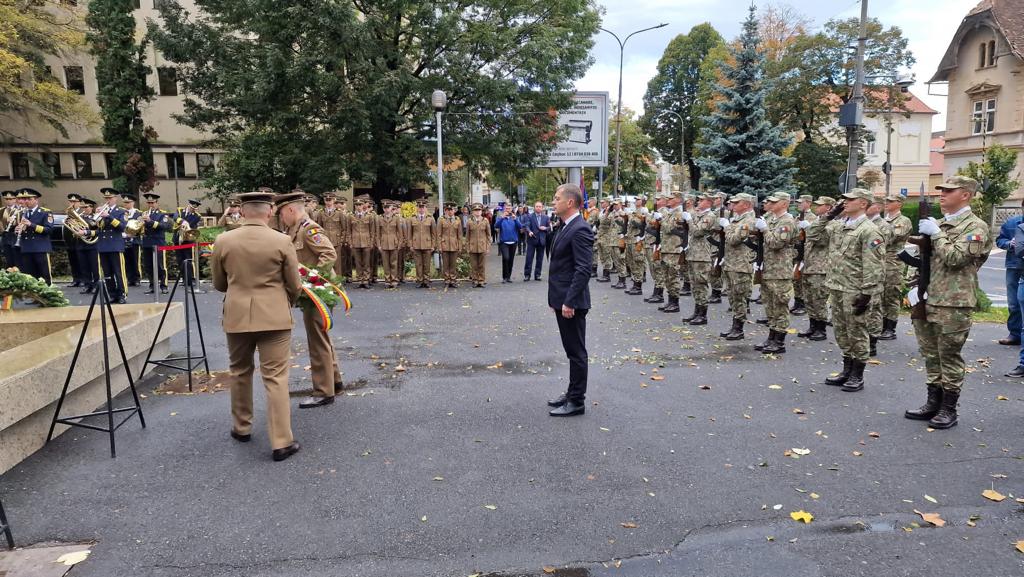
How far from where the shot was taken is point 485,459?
4.94 m

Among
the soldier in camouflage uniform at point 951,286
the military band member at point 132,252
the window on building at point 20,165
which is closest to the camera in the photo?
the soldier in camouflage uniform at point 951,286

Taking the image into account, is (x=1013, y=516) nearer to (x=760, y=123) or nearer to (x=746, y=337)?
(x=746, y=337)

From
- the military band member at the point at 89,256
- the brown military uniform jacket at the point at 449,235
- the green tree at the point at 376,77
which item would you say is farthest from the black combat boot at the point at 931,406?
the green tree at the point at 376,77

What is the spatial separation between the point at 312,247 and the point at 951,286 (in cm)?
579

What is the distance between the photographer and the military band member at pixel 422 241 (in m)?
15.3

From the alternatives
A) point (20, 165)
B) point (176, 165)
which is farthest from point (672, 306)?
point (20, 165)

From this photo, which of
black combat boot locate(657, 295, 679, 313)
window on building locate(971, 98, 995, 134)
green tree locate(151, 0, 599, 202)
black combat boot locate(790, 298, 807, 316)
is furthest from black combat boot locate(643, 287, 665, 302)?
window on building locate(971, 98, 995, 134)

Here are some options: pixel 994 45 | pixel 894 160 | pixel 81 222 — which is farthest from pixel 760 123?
pixel 894 160

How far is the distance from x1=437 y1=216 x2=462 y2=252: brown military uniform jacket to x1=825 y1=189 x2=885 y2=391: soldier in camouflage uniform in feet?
31.3

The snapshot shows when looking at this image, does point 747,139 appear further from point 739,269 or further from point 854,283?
point 854,283

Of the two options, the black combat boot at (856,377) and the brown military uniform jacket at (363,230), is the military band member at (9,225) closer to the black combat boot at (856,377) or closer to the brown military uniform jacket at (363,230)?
the brown military uniform jacket at (363,230)

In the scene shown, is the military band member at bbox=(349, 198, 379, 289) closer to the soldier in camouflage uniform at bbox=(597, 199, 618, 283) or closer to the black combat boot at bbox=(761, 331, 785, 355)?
the soldier in camouflage uniform at bbox=(597, 199, 618, 283)

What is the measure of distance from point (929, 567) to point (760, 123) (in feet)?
70.4

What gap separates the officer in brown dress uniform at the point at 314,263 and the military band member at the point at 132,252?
9.01 meters
